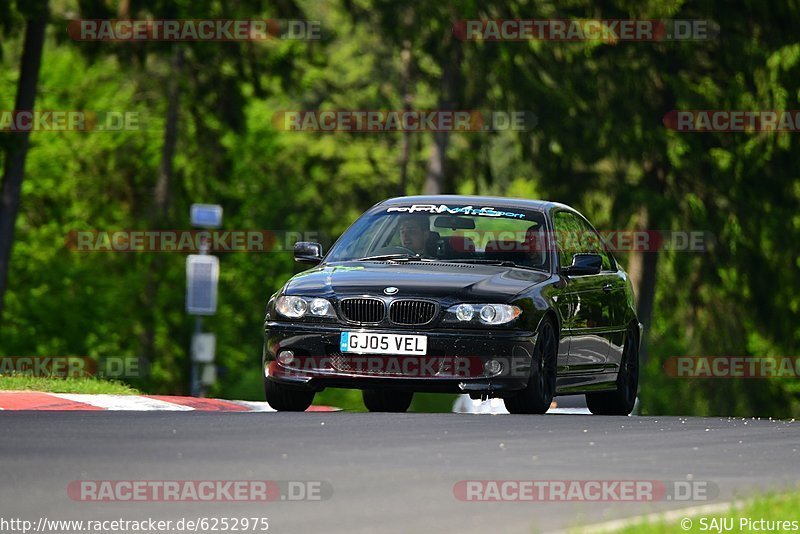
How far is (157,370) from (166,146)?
233 inches

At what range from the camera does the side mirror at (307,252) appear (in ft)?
52.6

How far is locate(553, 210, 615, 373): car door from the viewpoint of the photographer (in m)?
15.8

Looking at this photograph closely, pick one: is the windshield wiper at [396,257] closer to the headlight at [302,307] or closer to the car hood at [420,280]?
the car hood at [420,280]

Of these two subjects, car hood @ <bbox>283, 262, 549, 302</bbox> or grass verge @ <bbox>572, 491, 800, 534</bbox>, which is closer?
grass verge @ <bbox>572, 491, 800, 534</bbox>

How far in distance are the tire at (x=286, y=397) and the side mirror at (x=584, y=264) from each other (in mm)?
2266

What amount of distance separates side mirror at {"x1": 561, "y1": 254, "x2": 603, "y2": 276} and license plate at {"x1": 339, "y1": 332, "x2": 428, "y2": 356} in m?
1.81

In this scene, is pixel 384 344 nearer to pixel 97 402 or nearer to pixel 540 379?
pixel 540 379

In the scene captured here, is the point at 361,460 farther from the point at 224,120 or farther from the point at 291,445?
the point at 224,120

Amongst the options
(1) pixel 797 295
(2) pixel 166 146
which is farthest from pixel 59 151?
(1) pixel 797 295
